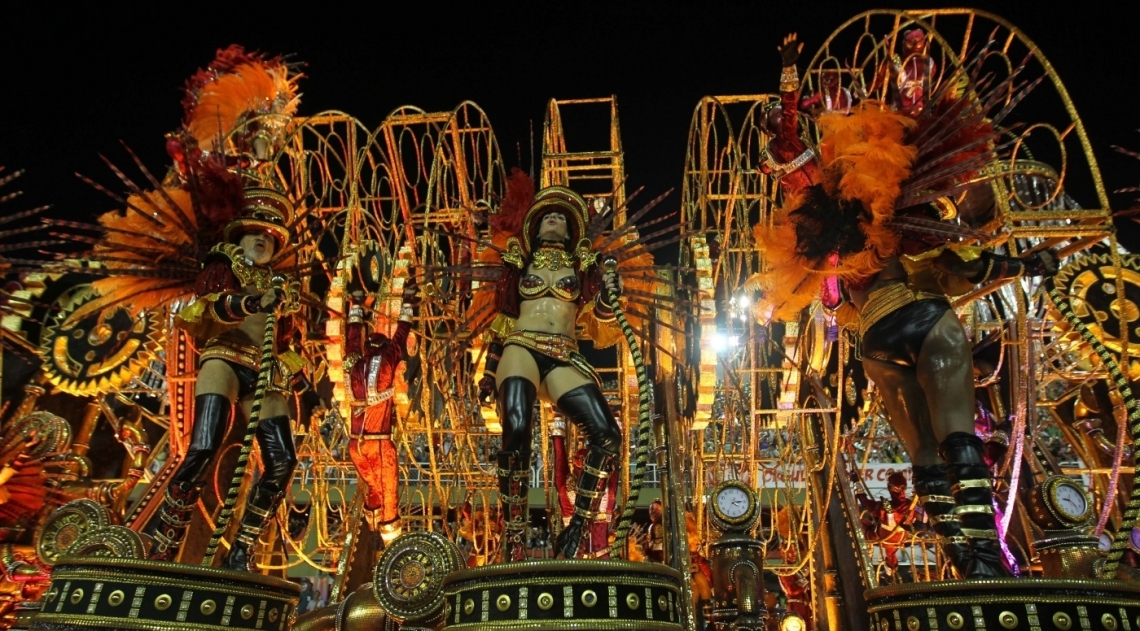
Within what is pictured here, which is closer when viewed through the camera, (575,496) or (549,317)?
(575,496)

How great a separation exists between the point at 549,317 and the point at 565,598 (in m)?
1.61

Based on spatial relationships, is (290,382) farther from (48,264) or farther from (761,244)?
(761,244)

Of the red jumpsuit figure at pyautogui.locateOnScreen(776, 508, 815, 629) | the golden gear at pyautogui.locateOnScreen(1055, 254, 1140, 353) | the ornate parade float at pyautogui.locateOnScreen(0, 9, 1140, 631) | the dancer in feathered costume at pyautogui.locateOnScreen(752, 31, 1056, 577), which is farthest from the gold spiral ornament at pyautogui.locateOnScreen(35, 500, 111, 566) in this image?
the golden gear at pyautogui.locateOnScreen(1055, 254, 1140, 353)

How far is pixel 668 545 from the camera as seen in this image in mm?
4703

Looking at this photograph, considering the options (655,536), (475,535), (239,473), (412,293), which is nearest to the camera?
(239,473)

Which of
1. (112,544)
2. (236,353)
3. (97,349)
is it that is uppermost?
(97,349)

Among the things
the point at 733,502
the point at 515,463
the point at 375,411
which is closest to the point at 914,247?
the point at 733,502

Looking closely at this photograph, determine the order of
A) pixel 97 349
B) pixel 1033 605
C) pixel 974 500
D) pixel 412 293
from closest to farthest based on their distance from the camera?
pixel 1033 605 → pixel 974 500 → pixel 412 293 → pixel 97 349

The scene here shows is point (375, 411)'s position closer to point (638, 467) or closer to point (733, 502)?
point (733, 502)

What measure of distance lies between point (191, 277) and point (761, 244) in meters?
3.37

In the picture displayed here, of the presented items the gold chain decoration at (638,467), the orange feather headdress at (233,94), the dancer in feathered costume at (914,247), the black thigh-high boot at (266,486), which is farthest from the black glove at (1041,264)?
the orange feather headdress at (233,94)

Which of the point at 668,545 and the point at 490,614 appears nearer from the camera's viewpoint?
the point at 490,614

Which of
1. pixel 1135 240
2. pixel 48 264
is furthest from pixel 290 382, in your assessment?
pixel 1135 240

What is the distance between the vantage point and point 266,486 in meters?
4.54
